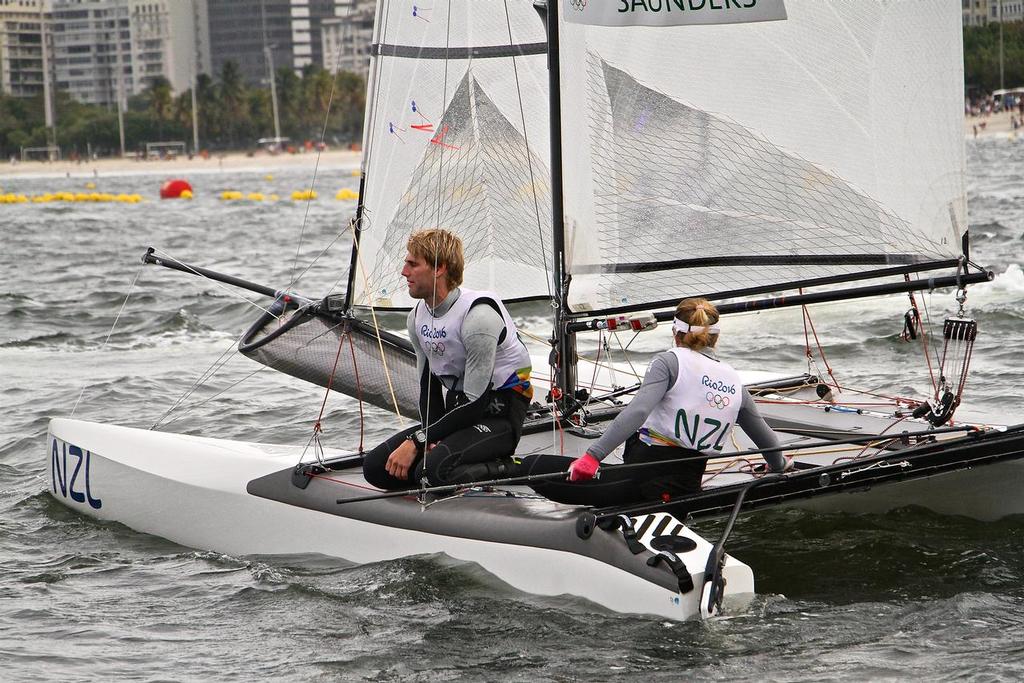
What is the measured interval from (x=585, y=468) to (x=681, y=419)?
1.17ft

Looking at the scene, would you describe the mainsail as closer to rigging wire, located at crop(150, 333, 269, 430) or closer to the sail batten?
the sail batten

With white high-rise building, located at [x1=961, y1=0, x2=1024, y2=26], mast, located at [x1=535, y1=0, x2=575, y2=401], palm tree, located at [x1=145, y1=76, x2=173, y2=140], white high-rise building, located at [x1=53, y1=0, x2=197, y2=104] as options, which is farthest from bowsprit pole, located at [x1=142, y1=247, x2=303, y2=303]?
white high-rise building, located at [x1=53, y1=0, x2=197, y2=104]

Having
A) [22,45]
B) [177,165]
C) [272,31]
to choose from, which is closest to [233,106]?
[177,165]

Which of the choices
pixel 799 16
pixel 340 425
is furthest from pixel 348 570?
pixel 340 425

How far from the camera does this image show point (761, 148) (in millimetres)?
5309

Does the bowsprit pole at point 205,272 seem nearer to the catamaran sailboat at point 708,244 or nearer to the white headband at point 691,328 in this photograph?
the catamaran sailboat at point 708,244

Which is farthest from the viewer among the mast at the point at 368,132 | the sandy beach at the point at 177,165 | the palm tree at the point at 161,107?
the palm tree at the point at 161,107

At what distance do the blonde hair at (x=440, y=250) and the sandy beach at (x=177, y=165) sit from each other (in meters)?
63.5

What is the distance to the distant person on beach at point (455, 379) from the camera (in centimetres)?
468

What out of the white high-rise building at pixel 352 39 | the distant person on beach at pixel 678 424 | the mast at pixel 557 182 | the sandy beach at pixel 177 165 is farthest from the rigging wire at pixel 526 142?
the white high-rise building at pixel 352 39

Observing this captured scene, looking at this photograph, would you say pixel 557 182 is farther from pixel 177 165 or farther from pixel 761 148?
pixel 177 165

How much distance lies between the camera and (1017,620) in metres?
4.34

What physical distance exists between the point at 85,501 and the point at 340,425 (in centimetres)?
235

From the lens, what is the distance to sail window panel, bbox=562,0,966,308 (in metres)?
5.15
